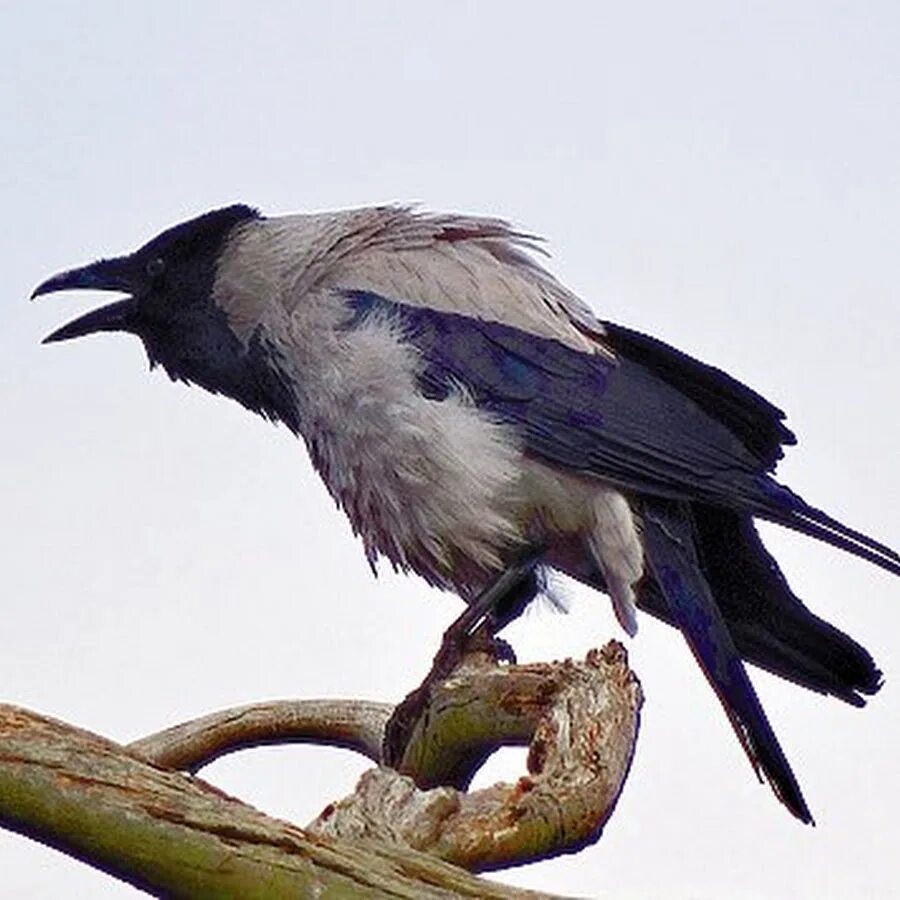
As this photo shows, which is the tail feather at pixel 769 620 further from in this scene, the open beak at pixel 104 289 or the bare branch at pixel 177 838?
the bare branch at pixel 177 838

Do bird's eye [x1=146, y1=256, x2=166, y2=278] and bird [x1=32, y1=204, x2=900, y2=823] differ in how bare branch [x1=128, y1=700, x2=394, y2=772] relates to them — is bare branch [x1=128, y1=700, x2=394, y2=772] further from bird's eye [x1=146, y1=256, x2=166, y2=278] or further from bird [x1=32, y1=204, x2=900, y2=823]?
bird's eye [x1=146, y1=256, x2=166, y2=278]

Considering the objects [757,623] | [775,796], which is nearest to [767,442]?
[757,623]

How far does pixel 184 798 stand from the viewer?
185 cm

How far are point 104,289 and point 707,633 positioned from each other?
1370 millimetres

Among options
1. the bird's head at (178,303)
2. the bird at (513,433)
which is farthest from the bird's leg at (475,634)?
the bird's head at (178,303)

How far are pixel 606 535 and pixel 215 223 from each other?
1.02 meters

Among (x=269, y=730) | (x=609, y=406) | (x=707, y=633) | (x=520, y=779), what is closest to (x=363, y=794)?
(x=520, y=779)

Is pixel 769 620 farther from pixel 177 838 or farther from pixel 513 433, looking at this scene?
pixel 177 838

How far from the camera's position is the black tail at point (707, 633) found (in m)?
3.11

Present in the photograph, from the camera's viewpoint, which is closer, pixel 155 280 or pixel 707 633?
pixel 707 633

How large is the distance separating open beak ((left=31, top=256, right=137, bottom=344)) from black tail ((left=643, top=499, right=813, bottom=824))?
1.10m

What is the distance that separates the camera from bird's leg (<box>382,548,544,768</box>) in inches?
118

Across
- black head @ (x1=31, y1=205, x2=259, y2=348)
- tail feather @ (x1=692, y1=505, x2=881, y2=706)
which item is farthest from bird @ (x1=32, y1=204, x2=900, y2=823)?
black head @ (x1=31, y1=205, x2=259, y2=348)

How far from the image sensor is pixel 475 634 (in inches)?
129
